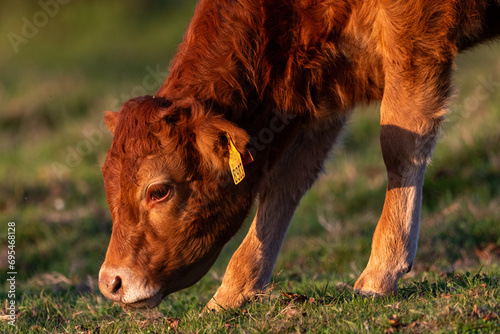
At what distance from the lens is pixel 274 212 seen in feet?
16.0

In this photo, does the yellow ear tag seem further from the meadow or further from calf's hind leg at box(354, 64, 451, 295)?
calf's hind leg at box(354, 64, 451, 295)

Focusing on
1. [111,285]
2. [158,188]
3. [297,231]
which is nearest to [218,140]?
[158,188]

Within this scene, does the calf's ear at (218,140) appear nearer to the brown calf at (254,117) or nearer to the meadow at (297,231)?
the brown calf at (254,117)

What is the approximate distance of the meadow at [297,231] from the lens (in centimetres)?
371

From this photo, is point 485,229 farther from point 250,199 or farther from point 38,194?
point 38,194

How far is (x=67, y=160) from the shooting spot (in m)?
10.3

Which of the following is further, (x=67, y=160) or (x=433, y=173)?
(x=67, y=160)

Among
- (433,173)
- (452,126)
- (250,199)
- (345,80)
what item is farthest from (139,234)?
(452,126)

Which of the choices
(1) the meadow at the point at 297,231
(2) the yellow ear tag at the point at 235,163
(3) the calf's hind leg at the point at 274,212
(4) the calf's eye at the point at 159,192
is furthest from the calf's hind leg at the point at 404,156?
(4) the calf's eye at the point at 159,192

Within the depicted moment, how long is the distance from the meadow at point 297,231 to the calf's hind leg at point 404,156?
18 centimetres

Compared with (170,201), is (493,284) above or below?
below

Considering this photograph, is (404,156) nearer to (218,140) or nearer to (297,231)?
(218,140)

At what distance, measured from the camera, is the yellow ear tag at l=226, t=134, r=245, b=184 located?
3.91 metres

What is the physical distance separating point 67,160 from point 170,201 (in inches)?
265
